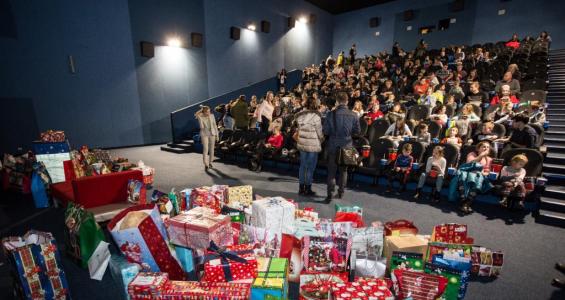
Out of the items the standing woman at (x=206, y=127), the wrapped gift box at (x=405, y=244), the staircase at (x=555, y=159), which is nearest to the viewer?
the wrapped gift box at (x=405, y=244)

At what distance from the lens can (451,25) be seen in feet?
44.1

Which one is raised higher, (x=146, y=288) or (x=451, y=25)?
(x=451, y=25)

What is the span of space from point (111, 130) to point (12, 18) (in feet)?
12.8

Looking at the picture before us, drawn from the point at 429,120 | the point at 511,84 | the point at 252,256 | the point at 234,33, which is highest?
the point at 234,33

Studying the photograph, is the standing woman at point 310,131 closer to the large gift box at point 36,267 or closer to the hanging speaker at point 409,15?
the large gift box at point 36,267

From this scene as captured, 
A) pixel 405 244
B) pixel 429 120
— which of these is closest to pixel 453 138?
pixel 429 120

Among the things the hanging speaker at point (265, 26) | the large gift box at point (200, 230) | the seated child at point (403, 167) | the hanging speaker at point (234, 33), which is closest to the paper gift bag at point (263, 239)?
the large gift box at point (200, 230)

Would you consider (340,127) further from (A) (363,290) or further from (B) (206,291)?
(B) (206,291)

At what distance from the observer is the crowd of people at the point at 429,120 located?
161 inches

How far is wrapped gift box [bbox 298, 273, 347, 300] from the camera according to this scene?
6.43ft

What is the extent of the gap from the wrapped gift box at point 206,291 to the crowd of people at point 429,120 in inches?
103

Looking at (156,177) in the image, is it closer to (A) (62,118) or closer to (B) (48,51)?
(A) (62,118)

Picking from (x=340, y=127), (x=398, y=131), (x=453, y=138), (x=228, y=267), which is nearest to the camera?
(x=228, y=267)

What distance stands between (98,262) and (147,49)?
923cm
